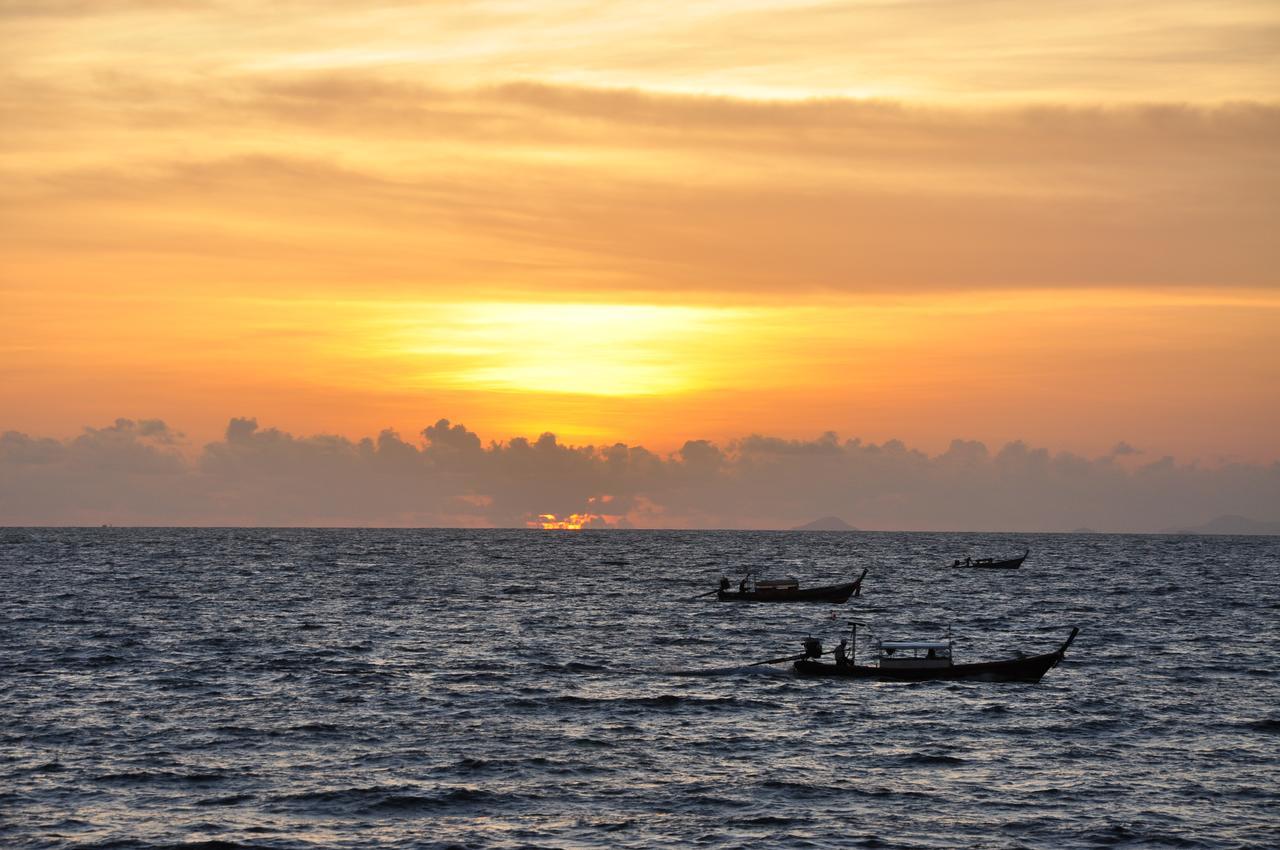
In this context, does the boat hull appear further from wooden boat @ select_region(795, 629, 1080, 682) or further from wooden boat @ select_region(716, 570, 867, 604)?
wooden boat @ select_region(795, 629, 1080, 682)

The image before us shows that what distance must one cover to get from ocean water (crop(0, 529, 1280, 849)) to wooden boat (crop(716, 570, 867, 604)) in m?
26.3

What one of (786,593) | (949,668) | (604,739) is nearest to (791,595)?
(786,593)

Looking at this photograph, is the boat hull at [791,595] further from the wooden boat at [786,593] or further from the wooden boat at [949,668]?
the wooden boat at [949,668]

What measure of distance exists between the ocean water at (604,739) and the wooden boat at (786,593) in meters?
26.3

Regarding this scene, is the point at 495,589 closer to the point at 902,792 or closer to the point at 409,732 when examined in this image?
the point at 409,732

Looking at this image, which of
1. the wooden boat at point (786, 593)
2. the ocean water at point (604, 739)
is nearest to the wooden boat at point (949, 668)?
the ocean water at point (604, 739)

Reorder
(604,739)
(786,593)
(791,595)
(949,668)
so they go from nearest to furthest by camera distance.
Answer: (604,739) < (949,668) < (786,593) < (791,595)

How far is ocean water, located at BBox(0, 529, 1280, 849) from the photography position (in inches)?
1537

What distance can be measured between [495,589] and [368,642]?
61.8 metres

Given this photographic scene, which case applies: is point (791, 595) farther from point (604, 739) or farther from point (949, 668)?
point (604, 739)

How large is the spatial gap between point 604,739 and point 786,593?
7939cm

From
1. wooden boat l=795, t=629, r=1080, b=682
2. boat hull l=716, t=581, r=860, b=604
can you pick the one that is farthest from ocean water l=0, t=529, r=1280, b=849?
boat hull l=716, t=581, r=860, b=604

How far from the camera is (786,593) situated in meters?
129

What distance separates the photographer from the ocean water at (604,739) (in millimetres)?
39031
